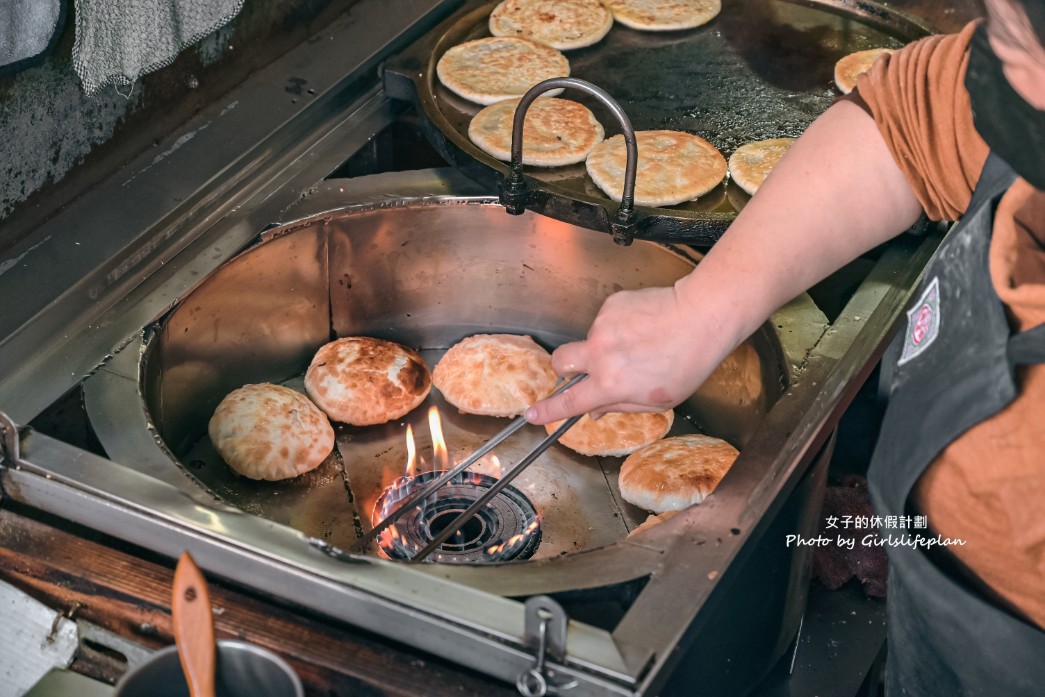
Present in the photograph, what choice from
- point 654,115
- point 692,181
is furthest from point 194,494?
point 654,115

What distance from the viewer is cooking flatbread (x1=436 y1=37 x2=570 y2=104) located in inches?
99.1

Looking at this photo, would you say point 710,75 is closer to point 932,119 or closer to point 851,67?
point 851,67

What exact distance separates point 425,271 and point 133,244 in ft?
2.19

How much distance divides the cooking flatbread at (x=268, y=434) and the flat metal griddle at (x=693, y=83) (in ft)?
2.11

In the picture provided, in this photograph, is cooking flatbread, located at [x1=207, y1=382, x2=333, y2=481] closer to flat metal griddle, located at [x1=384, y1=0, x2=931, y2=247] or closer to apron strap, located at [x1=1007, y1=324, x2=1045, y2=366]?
flat metal griddle, located at [x1=384, y1=0, x2=931, y2=247]

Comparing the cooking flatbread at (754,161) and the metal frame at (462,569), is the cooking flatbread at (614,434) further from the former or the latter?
the cooking flatbread at (754,161)

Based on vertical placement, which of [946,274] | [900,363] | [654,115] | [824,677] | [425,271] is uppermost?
[946,274]

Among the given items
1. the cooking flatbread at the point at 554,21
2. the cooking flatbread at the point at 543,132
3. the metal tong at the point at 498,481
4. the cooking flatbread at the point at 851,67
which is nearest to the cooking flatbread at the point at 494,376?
the cooking flatbread at the point at 543,132

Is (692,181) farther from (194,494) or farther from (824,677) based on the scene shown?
(194,494)

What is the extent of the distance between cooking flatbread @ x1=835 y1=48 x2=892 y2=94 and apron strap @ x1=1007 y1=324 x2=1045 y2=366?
154 centimetres

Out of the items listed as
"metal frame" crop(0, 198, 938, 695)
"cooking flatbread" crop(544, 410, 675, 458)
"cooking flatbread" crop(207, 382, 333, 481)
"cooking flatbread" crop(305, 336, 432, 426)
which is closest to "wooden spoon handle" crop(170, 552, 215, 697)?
"metal frame" crop(0, 198, 938, 695)

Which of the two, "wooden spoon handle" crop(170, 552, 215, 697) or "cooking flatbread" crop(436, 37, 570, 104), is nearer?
"wooden spoon handle" crop(170, 552, 215, 697)

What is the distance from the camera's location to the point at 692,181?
2227 millimetres

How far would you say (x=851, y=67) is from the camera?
2.63 metres
